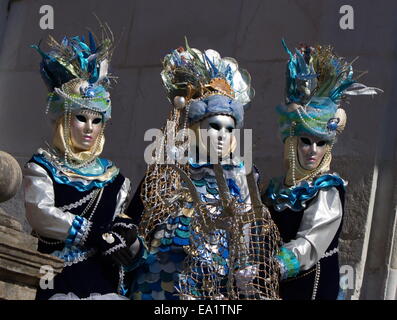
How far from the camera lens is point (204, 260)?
6.77 metres

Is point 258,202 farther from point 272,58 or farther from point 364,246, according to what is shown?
point 272,58

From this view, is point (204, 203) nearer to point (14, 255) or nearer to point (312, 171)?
point (312, 171)

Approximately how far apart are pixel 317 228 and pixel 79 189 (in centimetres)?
109

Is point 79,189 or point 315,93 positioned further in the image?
point 315,93

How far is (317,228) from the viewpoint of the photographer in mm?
7164

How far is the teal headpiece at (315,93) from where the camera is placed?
Answer: 7.29 metres

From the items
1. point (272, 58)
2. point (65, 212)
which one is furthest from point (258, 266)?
point (272, 58)

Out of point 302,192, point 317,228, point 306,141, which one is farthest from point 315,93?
point 317,228

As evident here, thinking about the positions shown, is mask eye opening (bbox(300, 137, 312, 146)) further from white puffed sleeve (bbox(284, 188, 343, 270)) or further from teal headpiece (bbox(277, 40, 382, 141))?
white puffed sleeve (bbox(284, 188, 343, 270))

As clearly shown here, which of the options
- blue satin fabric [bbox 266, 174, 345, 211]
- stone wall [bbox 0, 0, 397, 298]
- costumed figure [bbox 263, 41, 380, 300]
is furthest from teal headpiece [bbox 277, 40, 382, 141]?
stone wall [bbox 0, 0, 397, 298]

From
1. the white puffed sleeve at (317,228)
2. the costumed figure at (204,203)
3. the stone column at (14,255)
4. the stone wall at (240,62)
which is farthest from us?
the stone wall at (240,62)

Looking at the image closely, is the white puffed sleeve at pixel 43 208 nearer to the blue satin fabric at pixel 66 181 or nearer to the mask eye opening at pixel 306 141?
the blue satin fabric at pixel 66 181

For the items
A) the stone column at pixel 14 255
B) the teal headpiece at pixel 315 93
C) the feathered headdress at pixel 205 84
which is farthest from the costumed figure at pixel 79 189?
the teal headpiece at pixel 315 93
